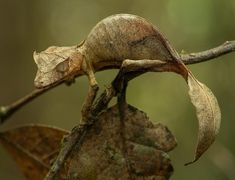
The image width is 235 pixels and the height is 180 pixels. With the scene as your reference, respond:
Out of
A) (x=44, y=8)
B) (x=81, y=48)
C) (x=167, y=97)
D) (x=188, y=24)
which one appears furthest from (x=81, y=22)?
(x=81, y=48)

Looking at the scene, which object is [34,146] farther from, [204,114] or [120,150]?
[204,114]

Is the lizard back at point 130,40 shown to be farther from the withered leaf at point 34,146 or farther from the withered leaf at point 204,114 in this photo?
the withered leaf at point 34,146

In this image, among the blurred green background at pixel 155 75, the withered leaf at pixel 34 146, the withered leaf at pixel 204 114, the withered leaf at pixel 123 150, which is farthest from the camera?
the blurred green background at pixel 155 75

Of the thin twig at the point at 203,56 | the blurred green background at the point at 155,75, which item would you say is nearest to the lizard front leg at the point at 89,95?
the thin twig at the point at 203,56

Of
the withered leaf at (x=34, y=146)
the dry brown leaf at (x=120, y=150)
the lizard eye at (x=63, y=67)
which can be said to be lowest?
the withered leaf at (x=34, y=146)

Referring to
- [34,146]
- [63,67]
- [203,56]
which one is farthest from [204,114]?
[34,146]

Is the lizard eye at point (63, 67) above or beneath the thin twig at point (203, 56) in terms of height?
above
